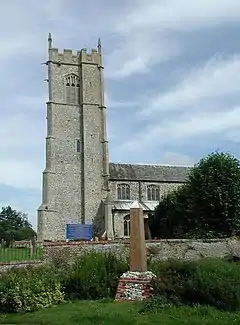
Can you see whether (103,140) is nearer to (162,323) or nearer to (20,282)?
(20,282)

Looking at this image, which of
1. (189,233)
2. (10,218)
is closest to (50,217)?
(189,233)

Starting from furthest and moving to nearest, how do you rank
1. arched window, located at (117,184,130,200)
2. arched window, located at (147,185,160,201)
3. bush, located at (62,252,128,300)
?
arched window, located at (147,185,160,201), arched window, located at (117,184,130,200), bush, located at (62,252,128,300)

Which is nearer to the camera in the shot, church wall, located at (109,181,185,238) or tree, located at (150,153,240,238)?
tree, located at (150,153,240,238)

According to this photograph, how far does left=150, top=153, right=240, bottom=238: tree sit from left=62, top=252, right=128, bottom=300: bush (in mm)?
22448

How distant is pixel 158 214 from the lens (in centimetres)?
5509

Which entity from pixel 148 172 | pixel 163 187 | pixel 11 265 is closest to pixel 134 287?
pixel 11 265

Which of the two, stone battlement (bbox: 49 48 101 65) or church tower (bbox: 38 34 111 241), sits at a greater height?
stone battlement (bbox: 49 48 101 65)

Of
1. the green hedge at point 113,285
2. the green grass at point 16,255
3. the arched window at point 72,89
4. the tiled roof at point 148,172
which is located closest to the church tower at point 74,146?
the arched window at point 72,89

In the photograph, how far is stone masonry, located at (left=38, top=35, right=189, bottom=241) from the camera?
6234 centimetres

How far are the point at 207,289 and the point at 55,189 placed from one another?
4719 cm

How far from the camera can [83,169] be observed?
2554 inches

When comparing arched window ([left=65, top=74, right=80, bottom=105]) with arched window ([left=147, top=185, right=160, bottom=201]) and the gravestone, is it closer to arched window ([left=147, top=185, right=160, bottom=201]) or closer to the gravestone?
arched window ([left=147, top=185, right=160, bottom=201])

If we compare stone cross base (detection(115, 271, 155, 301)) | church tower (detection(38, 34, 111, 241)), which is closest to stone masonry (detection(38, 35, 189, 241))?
church tower (detection(38, 34, 111, 241))

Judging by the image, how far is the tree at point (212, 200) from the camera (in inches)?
1704
